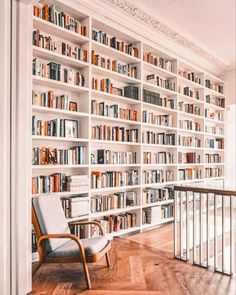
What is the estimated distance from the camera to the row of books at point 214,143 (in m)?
6.69

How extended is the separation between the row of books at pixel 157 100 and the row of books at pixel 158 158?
35.2 inches

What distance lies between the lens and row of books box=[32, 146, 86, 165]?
11.6ft

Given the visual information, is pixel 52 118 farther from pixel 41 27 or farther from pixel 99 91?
pixel 41 27

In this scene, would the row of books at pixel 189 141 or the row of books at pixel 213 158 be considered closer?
the row of books at pixel 189 141

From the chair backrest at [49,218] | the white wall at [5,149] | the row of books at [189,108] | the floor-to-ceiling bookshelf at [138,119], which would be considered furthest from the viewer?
the row of books at [189,108]

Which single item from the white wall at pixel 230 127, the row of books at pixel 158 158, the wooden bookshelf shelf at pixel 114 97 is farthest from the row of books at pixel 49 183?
the white wall at pixel 230 127

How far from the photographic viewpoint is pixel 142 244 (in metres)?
4.09

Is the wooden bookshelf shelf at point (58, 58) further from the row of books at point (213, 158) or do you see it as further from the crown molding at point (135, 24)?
the row of books at point (213, 158)

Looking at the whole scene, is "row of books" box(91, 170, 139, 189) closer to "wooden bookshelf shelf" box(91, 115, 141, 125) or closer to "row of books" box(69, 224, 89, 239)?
"row of books" box(69, 224, 89, 239)

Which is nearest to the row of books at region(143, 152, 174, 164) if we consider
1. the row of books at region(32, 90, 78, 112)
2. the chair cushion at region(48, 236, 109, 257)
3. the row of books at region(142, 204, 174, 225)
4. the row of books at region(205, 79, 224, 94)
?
the row of books at region(142, 204, 174, 225)

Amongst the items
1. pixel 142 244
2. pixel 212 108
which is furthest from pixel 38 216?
pixel 212 108

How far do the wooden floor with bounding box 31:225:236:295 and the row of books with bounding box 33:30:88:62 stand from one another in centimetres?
258

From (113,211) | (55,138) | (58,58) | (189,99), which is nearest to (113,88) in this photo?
(58,58)

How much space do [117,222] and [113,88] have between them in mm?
2066
